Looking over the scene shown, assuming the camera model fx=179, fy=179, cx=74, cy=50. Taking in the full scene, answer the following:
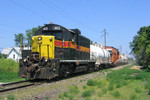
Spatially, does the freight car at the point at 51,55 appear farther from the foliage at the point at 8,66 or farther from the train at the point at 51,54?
the foliage at the point at 8,66

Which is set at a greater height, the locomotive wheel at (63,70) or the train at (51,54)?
the train at (51,54)

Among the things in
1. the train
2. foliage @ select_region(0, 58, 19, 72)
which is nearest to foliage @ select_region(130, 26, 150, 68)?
the train

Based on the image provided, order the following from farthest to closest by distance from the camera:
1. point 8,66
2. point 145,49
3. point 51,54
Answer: point 145,49
point 8,66
point 51,54

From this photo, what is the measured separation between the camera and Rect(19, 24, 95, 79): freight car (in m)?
10.7

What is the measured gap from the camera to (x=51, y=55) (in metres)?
11.8

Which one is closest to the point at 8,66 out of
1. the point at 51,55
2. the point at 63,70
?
the point at 63,70

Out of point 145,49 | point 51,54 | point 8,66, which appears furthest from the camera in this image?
point 145,49

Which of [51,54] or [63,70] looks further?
[63,70]

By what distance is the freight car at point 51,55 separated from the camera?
1073cm

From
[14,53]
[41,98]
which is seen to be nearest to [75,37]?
[41,98]

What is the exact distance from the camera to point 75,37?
571 inches

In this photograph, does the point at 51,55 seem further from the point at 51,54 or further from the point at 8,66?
the point at 8,66

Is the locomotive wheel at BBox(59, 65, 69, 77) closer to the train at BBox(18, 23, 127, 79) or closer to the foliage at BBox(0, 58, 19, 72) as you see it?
the train at BBox(18, 23, 127, 79)

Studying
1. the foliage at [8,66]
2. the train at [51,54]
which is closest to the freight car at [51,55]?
the train at [51,54]
